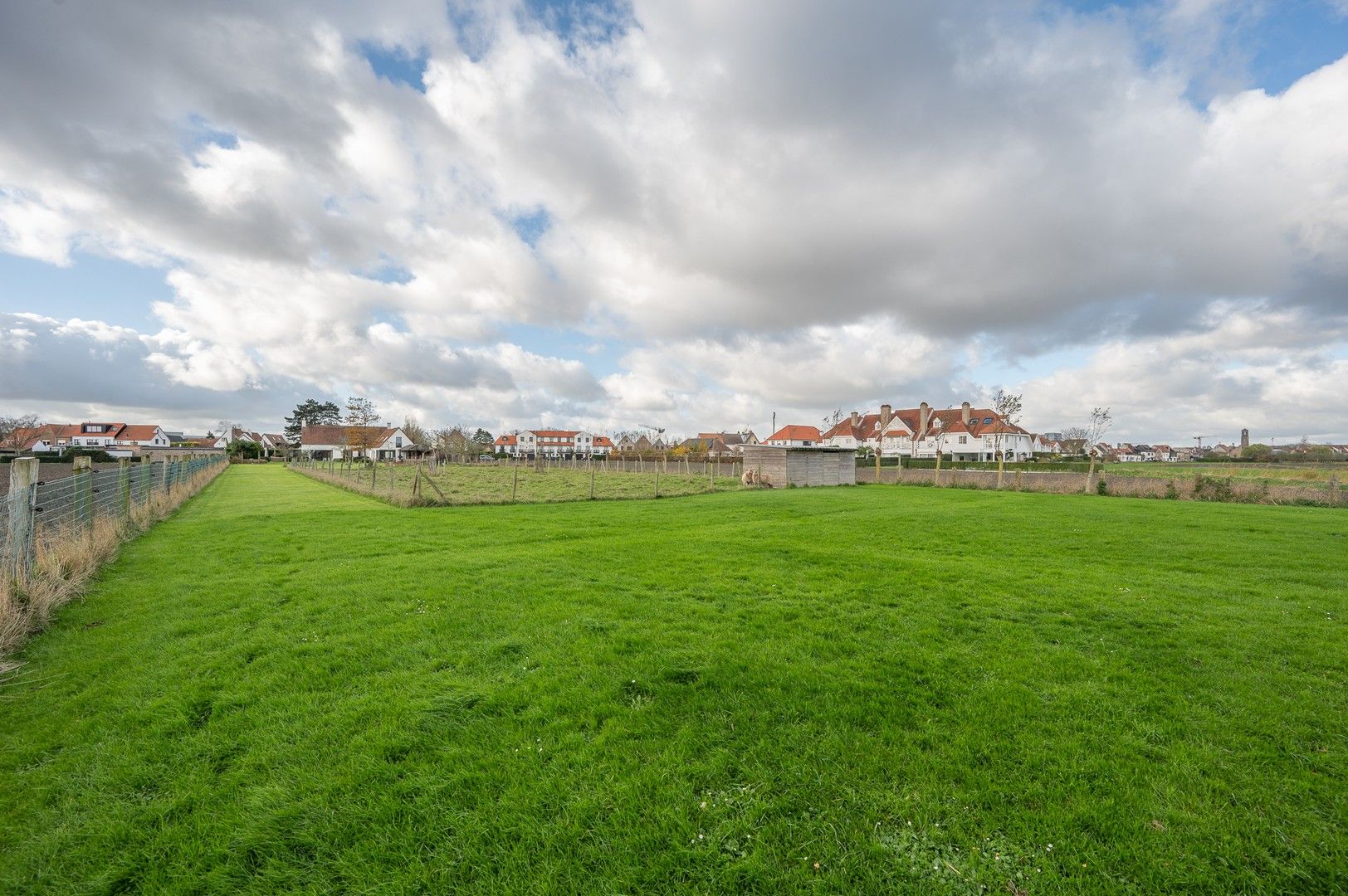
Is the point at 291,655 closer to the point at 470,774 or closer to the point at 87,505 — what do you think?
the point at 470,774

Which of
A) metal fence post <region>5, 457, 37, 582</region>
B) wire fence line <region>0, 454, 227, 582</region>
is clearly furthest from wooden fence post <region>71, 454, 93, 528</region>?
metal fence post <region>5, 457, 37, 582</region>

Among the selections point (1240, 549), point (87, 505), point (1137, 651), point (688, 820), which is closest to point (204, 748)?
point (688, 820)

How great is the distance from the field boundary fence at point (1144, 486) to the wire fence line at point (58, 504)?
111ft

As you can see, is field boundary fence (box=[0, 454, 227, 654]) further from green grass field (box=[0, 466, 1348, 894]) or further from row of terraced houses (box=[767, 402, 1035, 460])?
row of terraced houses (box=[767, 402, 1035, 460])

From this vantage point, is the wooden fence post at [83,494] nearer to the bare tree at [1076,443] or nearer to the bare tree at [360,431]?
the bare tree at [360,431]

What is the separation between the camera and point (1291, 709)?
4.16 m

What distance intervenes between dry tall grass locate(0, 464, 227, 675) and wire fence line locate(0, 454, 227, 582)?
0.24 ft

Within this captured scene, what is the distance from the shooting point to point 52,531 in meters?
9.43

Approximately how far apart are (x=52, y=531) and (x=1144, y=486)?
122 ft

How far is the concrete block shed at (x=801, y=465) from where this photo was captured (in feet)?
105

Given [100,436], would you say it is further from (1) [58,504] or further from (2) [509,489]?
(1) [58,504]

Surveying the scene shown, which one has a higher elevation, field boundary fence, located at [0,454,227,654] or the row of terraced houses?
the row of terraced houses

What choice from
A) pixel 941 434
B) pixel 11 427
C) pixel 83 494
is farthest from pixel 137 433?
pixel 941 434

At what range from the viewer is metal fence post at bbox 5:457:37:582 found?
6.88 m
